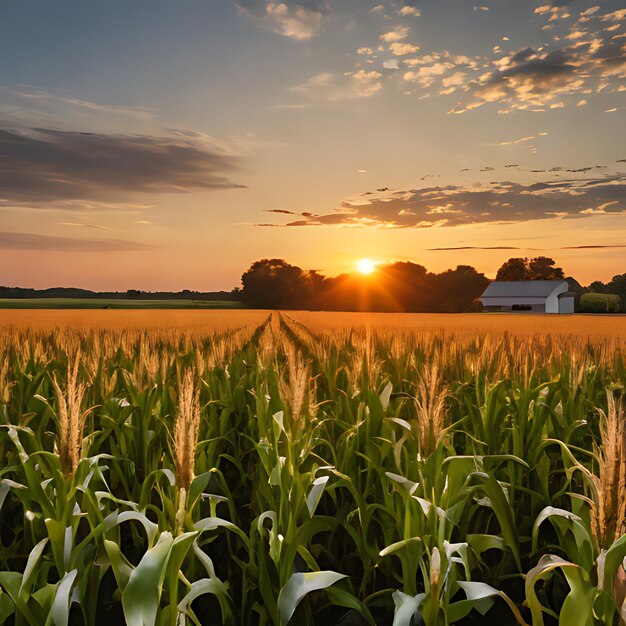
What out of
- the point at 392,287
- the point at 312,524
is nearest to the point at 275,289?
the point at 392,287

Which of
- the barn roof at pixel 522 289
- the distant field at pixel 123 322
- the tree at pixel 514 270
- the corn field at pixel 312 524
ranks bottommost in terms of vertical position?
the corn field at pixel 312 524

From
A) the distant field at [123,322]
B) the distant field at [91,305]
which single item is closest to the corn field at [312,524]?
the distant field at [123,322]

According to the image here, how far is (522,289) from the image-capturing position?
88125mm

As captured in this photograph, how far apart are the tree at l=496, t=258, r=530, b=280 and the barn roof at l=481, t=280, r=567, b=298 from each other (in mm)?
9762

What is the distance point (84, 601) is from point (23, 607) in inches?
12.1

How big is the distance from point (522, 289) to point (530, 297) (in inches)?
70.6

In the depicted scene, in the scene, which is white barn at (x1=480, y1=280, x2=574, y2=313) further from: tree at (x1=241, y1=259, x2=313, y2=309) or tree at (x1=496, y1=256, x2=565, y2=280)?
tree at (x1=241, y1=259, x2=313, y2=309)

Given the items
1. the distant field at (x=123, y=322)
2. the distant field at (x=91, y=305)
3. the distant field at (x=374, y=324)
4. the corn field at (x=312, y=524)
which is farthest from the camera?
the distant field at (x=91, y=305)

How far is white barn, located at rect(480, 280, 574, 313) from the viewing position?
84.8 m

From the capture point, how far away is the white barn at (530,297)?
84.8 metres

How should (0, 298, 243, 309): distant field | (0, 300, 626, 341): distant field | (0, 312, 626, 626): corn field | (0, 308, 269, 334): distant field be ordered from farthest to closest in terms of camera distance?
(0, 298, 243, 309): distant field → (0, 308, 269, 334): distant field → (0, 300, 626, 341): distant field → (0, 312, 626, 626): corn field

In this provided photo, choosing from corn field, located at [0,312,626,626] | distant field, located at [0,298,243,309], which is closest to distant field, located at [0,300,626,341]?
corn field, located at [0,312,626,626]

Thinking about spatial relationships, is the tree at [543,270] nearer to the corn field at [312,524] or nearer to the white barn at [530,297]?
the white barn at [530,297]

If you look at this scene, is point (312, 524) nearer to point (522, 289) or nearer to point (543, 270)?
point (522, 289)
